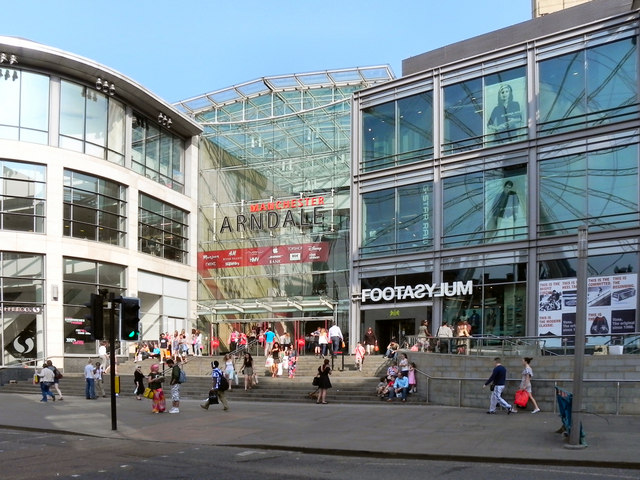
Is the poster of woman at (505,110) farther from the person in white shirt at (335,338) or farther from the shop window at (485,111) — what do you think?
the person in white shirt at (335,338)

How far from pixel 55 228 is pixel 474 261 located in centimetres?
1986

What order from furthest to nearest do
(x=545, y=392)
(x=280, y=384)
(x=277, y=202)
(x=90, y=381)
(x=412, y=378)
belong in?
(x=277, y=202)
(x=280, y=384)
(x=90, y=381)
(x=412, y=378)
(x=545, y=392)

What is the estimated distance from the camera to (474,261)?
105 feet

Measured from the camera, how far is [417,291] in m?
33.8

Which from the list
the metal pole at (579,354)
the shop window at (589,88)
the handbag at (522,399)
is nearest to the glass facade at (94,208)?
the shop window at (589,88)

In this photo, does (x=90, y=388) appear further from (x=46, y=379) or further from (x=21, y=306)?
(x=21, y=306)

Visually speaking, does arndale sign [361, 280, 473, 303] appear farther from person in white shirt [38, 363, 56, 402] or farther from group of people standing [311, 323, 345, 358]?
person in white shirt [38, 363, 56, 402]

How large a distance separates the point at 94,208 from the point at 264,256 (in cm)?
1008

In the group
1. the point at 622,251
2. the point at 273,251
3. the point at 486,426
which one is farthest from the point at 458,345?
the point at 273,251

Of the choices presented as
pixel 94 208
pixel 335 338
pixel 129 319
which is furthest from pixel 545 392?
pixel 94 208

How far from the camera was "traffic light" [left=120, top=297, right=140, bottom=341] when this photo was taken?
16969mm

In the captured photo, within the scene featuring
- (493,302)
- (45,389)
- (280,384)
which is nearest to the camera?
(45,389)

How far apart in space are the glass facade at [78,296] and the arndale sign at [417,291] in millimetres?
12389

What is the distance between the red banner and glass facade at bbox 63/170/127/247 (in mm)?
6965
